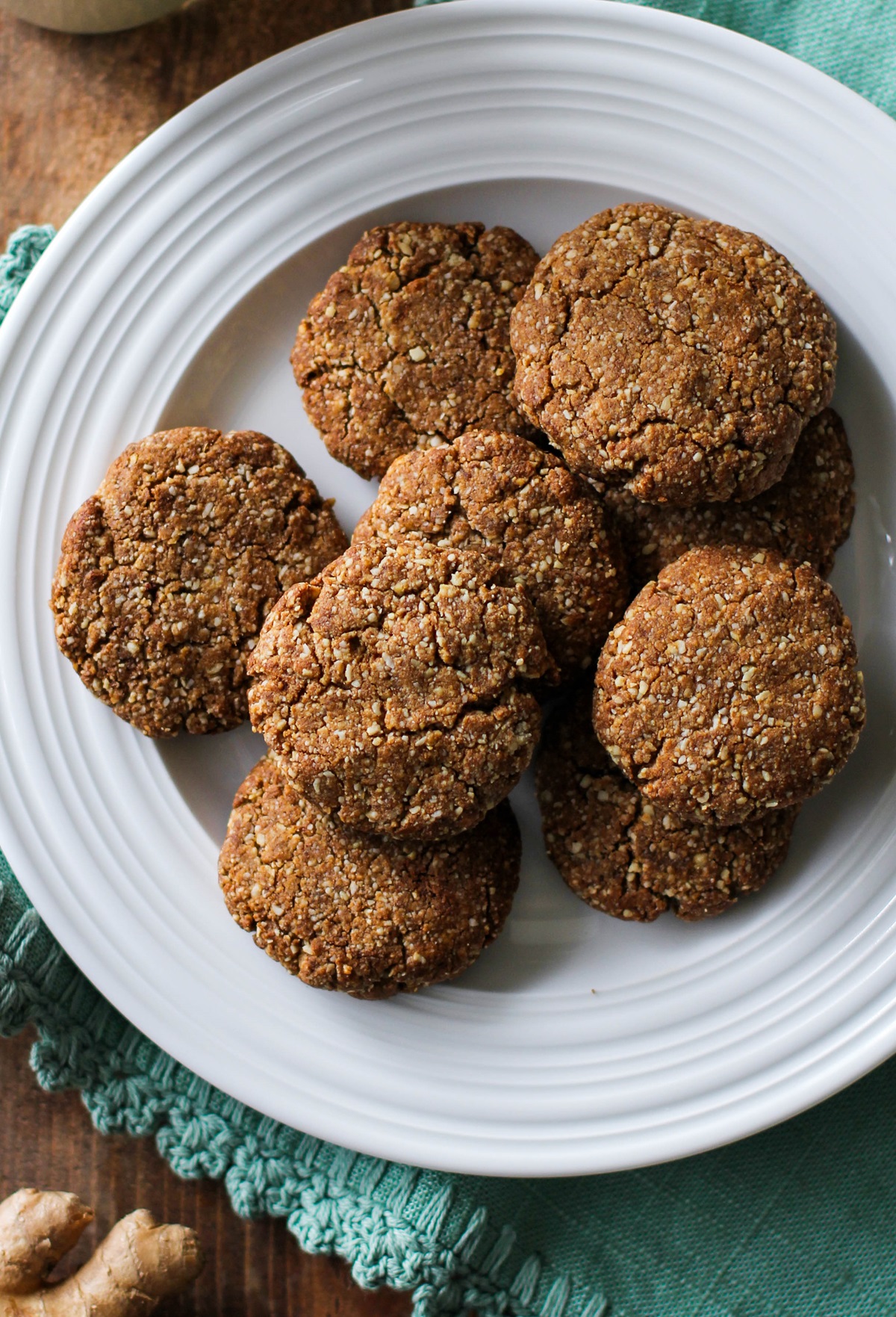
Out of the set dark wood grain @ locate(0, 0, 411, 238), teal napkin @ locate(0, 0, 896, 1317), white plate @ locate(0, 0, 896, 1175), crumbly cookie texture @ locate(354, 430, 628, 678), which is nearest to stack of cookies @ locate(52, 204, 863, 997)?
crumbly cookie texture @ locate(354, 430, 628, 678)

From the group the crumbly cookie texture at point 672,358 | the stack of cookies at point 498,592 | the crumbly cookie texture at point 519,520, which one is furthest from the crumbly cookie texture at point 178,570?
the crumbly cookie texture at point 672,358

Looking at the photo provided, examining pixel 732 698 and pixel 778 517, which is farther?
pixel 778 517

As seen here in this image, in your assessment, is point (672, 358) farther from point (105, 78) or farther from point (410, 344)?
point (105, 78)

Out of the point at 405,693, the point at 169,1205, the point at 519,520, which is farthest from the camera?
the point at 169,1205

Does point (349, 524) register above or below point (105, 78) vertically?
below

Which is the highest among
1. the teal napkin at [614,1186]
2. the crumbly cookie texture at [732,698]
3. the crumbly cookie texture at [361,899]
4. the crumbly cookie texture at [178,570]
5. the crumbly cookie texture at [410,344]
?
the crumbly cookie texture at [410,344]

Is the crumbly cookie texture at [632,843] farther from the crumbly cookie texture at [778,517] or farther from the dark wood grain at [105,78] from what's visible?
the dark wood grain at [105,78]

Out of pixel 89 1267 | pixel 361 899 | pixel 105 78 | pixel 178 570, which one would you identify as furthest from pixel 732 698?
pixel 105 78

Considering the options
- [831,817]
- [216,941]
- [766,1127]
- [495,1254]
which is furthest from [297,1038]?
[831,817]
